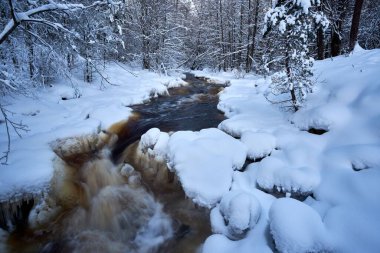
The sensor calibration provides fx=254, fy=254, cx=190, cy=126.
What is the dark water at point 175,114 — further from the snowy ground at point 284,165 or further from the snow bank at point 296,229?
the snow bank at point 296,229

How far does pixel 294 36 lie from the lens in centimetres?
595

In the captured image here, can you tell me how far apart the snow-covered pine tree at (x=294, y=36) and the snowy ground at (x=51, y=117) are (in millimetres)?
3985

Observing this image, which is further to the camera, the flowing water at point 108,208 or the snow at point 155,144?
the snow at point 155,144

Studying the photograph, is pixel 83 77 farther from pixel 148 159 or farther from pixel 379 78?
pixel 379 78

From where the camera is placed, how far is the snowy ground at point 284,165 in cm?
355

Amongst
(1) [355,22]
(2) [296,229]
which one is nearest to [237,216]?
(2) [296,229]

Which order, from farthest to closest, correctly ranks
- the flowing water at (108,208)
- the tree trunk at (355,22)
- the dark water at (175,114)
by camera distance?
the tree trunk at (355,22)
the dark water at (175,114)
the flowing water at (108,208)

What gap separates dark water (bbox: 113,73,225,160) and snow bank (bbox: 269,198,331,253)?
4.54m

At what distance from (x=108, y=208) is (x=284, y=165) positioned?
3.72 m

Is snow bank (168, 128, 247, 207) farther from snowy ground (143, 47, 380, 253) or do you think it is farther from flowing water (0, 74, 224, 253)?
flowing water (0, 74, 224, 253)

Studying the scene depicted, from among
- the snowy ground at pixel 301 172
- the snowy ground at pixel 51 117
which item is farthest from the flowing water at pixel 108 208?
the snowy ground at pixel 301 172

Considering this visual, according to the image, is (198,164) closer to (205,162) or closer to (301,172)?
(205,162)

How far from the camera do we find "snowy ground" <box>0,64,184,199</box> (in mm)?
4727

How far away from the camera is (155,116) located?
9633 mm
